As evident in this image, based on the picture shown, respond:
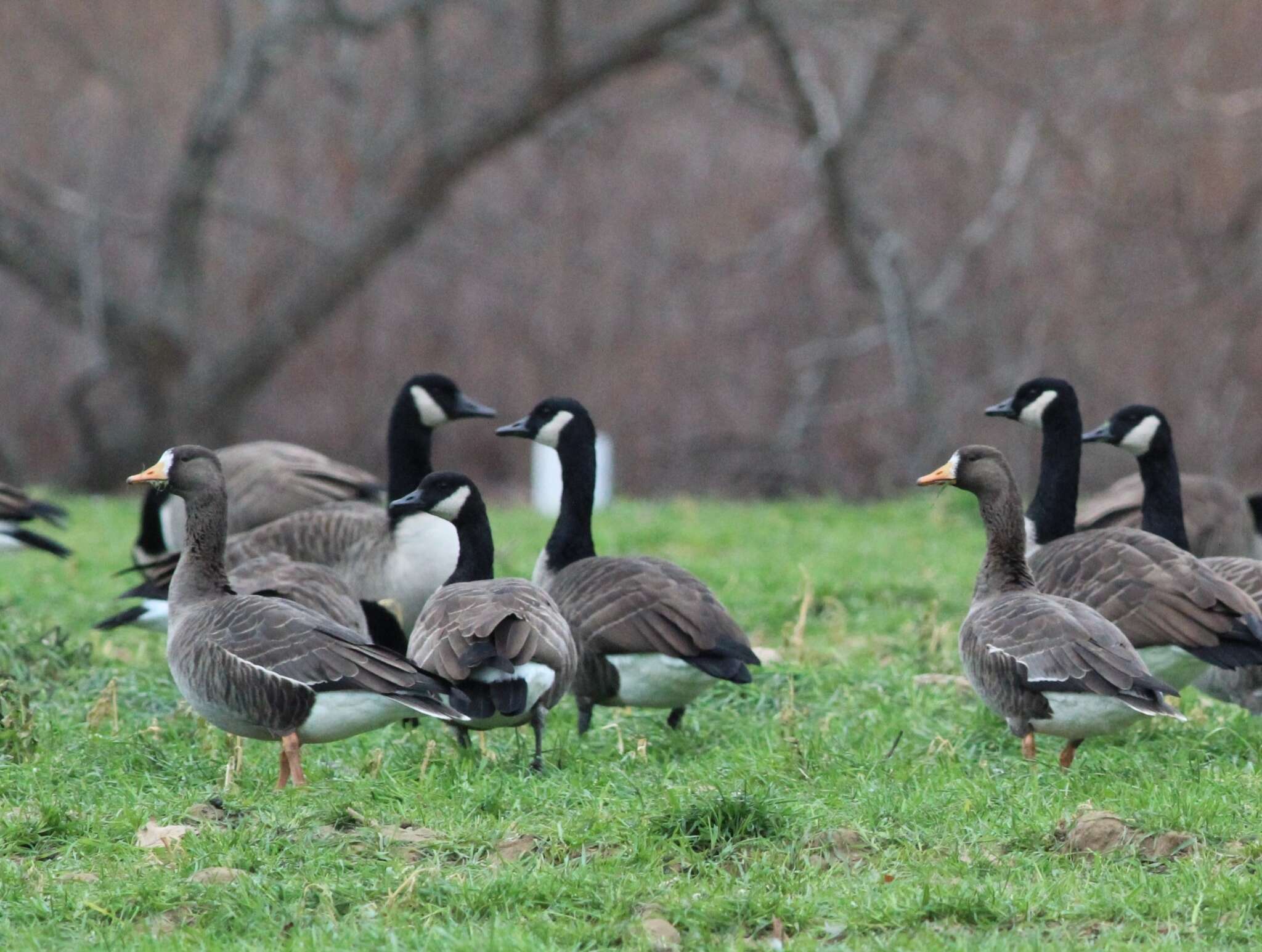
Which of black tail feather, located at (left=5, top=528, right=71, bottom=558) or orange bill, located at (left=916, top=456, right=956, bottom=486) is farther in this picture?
black tail feather, located at (left=5, top=528, right=71, bottom=558)

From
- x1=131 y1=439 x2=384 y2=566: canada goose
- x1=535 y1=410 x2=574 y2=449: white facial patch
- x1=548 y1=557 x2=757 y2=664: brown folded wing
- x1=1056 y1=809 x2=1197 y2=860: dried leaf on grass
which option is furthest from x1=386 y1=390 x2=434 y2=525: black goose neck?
x1=1056 y1=809 x2=1197 y2=860: dried leaf on grass

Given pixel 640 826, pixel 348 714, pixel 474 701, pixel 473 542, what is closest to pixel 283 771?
pixel 348 714

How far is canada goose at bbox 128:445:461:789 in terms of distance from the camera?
551 centimetres

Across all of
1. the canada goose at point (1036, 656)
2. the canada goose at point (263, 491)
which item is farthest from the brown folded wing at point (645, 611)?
→ the canada goose at point (263, 491)

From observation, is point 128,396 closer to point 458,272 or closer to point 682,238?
point 458,272

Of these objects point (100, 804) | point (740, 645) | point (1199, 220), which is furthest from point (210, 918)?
point (1199, 220)

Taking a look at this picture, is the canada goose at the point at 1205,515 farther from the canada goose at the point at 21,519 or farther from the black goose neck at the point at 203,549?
the canada goose at the point at 21,519

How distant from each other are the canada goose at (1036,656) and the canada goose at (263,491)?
3962 millimetres

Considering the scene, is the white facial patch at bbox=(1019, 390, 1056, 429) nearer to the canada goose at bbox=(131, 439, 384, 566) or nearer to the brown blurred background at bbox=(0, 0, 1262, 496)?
the canada goose at bbox=(131, 439, 384, 566)

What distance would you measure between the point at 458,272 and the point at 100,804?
16.2m

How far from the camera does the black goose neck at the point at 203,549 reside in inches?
245

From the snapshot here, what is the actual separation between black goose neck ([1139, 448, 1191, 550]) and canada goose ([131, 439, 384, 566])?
13.8 feet

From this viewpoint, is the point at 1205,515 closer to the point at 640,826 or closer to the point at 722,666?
the point at 722,666

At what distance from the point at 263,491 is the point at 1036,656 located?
496 centimetres
